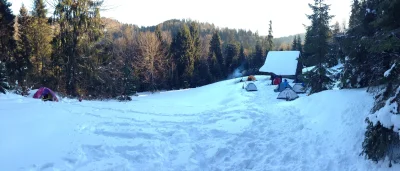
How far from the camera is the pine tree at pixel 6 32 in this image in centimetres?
2552

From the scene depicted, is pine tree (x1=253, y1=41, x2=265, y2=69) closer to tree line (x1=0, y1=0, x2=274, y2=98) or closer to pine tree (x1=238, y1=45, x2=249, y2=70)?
pine tree (x1=238, y1=45, x2=249, y2=70)

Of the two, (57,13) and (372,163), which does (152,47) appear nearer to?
(57,13)

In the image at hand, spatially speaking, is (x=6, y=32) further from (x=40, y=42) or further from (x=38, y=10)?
(x=38, y=10)

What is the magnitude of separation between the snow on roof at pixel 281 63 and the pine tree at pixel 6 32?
2726 centimetres

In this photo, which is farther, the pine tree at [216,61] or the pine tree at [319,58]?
the pine tree at [216,61]

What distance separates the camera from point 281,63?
3803 cm

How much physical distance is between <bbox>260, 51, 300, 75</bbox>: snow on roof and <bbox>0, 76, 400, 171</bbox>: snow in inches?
1018

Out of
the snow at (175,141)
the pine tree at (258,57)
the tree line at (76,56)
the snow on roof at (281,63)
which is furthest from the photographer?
the pine tree at (258,57)

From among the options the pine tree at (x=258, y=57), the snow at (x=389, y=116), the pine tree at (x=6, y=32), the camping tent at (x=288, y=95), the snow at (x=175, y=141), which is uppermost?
the pine tree at (x=6, y=32)

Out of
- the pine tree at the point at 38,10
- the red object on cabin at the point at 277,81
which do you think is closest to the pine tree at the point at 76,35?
the pine tree at the point at 38,10

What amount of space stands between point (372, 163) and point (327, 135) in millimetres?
2419

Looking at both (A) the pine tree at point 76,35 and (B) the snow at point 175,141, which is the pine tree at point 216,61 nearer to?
(A) the pine tree at point 76,35

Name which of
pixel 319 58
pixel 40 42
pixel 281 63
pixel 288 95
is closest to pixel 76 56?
pixel 40 42

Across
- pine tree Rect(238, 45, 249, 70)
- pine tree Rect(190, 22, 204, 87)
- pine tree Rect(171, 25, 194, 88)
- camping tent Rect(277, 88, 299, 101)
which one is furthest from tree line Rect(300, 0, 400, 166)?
pine tree Rect(238, 45, 249, 70)
